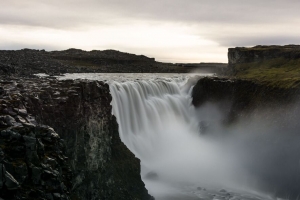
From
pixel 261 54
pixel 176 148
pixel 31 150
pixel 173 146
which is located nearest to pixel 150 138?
pixel 173 146

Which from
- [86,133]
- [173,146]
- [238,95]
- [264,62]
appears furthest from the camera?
[264,62]

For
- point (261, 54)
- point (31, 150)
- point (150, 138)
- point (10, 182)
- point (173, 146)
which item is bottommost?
point (173, 146)

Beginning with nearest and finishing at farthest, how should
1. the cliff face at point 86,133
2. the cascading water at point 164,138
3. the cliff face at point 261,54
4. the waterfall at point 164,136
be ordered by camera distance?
the cliff face at point 86,133
the cascading water at point 164,138
the waterfall at point 164,136
the cliff face at point 261,54

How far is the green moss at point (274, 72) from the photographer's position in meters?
52.6

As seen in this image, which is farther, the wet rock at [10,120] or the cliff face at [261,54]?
the cliff face at [261,54]

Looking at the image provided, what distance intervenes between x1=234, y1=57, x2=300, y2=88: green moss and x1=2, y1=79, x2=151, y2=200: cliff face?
29.3 meters

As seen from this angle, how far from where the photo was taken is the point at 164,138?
55.8 m

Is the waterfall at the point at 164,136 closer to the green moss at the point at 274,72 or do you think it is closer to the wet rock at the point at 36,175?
the green moss at the point at 274,72

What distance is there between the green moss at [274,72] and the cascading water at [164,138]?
47.8 feet

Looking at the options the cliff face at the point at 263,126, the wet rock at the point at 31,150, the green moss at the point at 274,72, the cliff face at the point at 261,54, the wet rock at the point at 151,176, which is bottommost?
the wet rock at the point at 151,176

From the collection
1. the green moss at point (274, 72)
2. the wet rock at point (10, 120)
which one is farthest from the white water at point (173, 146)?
the wet rock at point (10, 120)

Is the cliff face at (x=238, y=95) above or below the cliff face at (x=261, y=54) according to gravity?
below

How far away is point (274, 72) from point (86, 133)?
5053cm

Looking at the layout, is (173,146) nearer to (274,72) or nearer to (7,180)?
(274,72)
